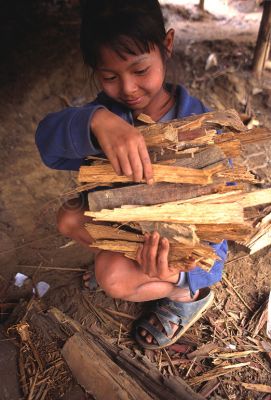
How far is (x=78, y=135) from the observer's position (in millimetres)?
1714

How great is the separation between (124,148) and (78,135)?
0.30 meters

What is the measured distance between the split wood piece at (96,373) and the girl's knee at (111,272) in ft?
1.07

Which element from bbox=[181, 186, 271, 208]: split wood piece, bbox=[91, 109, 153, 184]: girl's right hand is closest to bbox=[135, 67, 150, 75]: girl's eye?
bbox=[91, 109, 153, 184]: girl's right hand

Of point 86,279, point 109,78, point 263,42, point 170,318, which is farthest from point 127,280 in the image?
point 263,42

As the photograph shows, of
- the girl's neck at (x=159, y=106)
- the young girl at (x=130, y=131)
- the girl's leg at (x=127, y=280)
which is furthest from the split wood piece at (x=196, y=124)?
the girl's leg at (x=127, y=280)

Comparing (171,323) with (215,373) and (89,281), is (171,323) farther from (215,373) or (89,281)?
(89,281)

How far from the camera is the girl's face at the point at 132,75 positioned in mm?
1809

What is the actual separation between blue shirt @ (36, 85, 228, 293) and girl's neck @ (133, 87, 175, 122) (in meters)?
0.04

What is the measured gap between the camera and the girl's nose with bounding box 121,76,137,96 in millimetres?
1850

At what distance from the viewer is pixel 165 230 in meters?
1.58

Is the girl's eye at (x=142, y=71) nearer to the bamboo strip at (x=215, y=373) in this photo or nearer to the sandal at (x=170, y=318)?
the sandal at (x=170, y=318)

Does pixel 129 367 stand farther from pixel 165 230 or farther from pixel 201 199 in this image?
pixel 201 199

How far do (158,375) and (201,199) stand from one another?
1079 mm

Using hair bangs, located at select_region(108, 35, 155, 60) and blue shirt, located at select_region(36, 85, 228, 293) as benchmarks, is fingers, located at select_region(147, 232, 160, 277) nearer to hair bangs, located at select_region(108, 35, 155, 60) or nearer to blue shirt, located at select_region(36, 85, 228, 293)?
blue shirt, located at select_region(36, 85, 228, 293)
